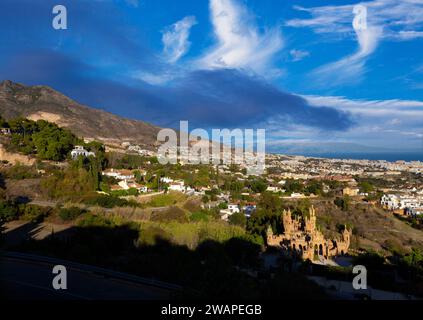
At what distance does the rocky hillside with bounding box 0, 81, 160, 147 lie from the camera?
69.1 metres

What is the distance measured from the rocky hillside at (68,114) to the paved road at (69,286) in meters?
57.4

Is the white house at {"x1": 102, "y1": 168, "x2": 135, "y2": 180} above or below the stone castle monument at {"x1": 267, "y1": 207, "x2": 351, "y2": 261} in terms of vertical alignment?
above

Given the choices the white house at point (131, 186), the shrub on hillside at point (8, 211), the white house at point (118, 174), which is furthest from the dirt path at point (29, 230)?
the white house at point (118, 174)

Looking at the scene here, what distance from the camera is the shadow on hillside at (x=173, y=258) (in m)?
7.32

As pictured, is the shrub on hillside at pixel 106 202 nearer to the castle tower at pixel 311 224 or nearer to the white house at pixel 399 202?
the castle tower at pixel 311 224

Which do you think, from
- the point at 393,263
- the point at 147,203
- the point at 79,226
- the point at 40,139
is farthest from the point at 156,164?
the point at 393,263

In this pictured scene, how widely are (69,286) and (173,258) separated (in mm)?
3957

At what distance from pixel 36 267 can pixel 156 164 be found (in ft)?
107

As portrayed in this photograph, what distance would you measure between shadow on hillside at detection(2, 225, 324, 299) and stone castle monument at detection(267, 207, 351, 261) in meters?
2.93

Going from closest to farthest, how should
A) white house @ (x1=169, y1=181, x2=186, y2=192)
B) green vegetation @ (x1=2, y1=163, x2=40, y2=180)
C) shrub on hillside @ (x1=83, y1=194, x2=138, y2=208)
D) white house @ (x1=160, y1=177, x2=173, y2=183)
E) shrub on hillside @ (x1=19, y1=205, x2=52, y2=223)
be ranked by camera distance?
shrub on hillside @ (x1=19, y1=205, x2=52, y2=223)
shrub on hillside @ (x1=83, y1=194, x2=138, y2=208)
green vegetation @ (x1=2, y1=163, x2=40, y2=180)
white house @ (x1=169, y1=181, x2=186, y2=192)
white house @ (x1=160, y1=177, x2=173, y2=183)

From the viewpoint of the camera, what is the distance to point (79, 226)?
18.0 m

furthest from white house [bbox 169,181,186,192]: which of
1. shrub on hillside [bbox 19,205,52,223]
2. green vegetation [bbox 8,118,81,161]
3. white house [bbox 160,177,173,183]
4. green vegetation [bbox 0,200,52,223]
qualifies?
green vegetation [bbox 0,200,52,223]

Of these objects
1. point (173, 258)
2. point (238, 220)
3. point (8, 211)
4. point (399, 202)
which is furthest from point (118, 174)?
point (399, 202)

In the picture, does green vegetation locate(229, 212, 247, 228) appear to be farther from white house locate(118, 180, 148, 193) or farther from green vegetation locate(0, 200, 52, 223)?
green vegetation locate(0, 200, 52, 223)
